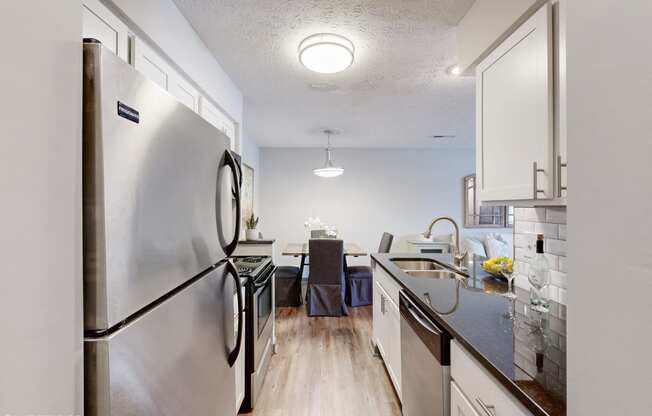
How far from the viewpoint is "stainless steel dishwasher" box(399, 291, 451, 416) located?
1.28 meters

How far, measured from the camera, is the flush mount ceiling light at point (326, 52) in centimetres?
197

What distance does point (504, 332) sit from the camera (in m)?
1.18

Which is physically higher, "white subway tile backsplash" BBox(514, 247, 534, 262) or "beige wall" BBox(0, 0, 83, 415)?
"beige wall" BBox(0, 0, 83, 415)

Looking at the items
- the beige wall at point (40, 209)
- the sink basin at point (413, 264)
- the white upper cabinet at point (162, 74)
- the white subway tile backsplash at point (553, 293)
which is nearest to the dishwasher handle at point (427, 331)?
the white subway tile backsplash at point (553, 293)

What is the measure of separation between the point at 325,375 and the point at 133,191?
97.1 inches

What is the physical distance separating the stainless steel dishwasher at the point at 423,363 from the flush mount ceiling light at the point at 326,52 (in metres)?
1.50

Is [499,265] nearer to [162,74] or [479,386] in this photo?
[479,386]

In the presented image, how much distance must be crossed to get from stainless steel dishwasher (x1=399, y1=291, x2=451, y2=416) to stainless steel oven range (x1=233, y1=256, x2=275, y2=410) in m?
0.96

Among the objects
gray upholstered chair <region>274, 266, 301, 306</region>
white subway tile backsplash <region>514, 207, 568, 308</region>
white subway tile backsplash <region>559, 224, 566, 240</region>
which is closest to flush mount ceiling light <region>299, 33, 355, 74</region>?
white subway tile backsplash <region>514, 207, 568, 308</region>

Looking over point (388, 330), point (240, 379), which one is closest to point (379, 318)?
point (388, 330)

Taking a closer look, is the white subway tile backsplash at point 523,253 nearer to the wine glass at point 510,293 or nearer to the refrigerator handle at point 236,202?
the wine glass at point 510,293

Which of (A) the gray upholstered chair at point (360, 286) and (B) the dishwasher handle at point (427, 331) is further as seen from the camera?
(A) the gray upholstered chair at point (360, 286)

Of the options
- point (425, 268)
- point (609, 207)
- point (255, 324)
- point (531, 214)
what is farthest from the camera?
point (425, 268)

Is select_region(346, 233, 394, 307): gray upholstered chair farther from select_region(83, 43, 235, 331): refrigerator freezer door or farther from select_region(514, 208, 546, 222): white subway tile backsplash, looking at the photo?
select_region(83, 43, 235, 331): refrigerator freezer door
